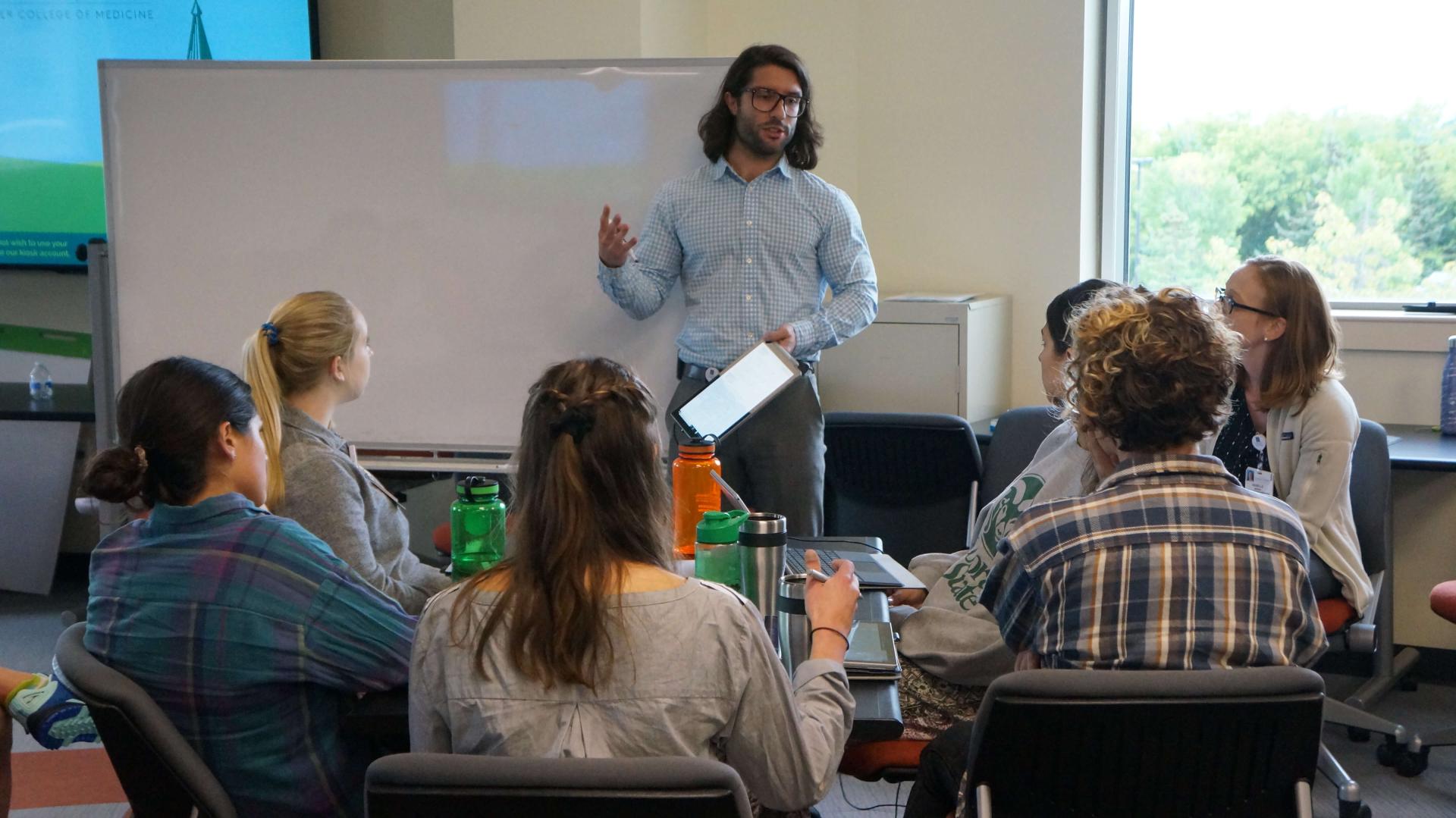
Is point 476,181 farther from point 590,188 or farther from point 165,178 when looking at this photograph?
point 165,178

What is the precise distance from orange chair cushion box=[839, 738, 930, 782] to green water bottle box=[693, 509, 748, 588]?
0.29m

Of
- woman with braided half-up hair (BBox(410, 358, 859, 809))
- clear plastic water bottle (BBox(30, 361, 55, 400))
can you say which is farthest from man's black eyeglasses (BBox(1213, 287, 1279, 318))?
clear plastic water bottle (BBox(30, 361, 55, 400))

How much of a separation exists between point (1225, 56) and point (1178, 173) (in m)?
0.38

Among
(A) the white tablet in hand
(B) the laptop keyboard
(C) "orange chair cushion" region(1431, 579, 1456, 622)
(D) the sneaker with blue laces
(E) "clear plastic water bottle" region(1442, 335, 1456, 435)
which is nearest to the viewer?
(D) the sneaker with blue laces

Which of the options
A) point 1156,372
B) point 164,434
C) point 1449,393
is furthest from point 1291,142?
point 164,434

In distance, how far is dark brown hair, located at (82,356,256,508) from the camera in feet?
4.98

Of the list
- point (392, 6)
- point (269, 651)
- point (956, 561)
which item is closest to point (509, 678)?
point (269, 651)

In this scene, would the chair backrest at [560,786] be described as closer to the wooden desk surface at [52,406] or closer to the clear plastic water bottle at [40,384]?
the wooden desk surface at [52,406]

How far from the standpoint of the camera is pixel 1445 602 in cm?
265

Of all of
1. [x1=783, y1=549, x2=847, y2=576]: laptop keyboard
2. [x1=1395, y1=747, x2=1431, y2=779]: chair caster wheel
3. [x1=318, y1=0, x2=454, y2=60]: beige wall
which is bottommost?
→ [x1=1395, y1=747, x2=1431, y2=779]: chair caster wheel

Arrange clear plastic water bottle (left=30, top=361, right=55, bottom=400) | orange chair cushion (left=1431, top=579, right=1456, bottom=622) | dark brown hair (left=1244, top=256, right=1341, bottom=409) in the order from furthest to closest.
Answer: clear plastic water bottle (left=30, top=361, right=55, bottom=400)
orange chair cushion (left=1431, top=579, right=1456, bottom=622)
dark brown hair (left=1244, top=256, right=1341, bottom=409)

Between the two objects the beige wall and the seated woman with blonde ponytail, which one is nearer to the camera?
the seated woman with blonde ponytail

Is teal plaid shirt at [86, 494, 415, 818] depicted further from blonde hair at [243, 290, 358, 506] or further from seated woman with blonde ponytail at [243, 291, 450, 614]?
blonde hair at [243, 290, 358, 506]

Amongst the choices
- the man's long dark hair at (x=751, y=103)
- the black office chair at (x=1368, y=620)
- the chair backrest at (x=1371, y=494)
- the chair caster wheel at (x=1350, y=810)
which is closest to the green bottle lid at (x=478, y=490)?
the man's long dark hair at (x=751, y=103)
